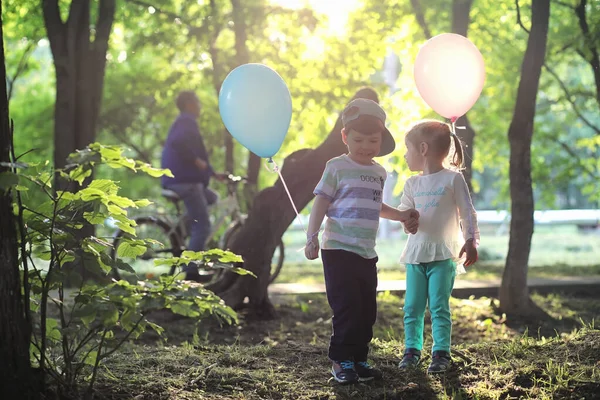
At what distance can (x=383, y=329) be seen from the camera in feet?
21.9

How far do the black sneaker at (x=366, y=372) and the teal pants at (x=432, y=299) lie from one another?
443mm

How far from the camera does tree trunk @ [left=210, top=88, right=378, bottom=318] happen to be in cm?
679

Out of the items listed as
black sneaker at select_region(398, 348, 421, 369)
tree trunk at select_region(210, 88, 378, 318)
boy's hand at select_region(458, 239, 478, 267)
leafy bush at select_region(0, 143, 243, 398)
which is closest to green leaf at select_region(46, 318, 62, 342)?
leafy bush at select_region(0, 143, 243, 398)

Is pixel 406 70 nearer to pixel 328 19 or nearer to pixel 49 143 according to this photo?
pixel 328 19

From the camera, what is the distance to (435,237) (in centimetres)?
422

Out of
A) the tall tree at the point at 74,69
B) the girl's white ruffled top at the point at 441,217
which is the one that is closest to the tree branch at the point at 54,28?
the tall tree at the point at 74,69

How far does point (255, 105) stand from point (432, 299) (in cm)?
150

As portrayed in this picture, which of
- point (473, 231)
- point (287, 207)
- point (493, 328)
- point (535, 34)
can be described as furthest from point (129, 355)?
point (535, 34)

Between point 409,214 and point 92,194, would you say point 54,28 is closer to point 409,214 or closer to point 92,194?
point 409,214

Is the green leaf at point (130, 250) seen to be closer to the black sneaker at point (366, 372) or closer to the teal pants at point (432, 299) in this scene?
the black sneaker at point (366, 372)

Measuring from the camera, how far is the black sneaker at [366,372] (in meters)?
3.89

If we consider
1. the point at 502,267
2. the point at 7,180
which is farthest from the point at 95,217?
the point at 502,267

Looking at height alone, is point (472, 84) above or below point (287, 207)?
above

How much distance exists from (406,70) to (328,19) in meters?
2.39
